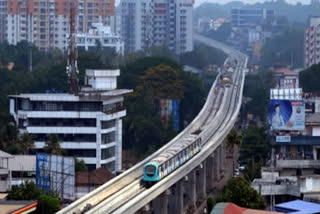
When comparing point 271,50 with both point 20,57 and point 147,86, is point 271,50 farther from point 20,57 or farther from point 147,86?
point 147,86

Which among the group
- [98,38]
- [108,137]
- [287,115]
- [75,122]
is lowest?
[108,137]

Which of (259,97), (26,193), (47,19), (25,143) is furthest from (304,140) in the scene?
(47,19)

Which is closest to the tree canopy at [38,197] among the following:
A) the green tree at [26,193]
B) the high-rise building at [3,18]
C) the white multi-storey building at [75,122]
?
the green tree at [26,193]

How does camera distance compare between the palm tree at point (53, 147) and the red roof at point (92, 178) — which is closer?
the red roof at point (92, 178)

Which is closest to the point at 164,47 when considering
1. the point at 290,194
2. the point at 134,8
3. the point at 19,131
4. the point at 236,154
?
the point at 134,8

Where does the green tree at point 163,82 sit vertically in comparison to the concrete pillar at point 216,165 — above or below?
above

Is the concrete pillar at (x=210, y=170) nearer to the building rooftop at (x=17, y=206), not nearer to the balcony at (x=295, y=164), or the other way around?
the balcony at (x=295, y=164)

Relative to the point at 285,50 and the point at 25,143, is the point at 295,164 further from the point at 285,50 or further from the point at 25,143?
the point at 285,50
